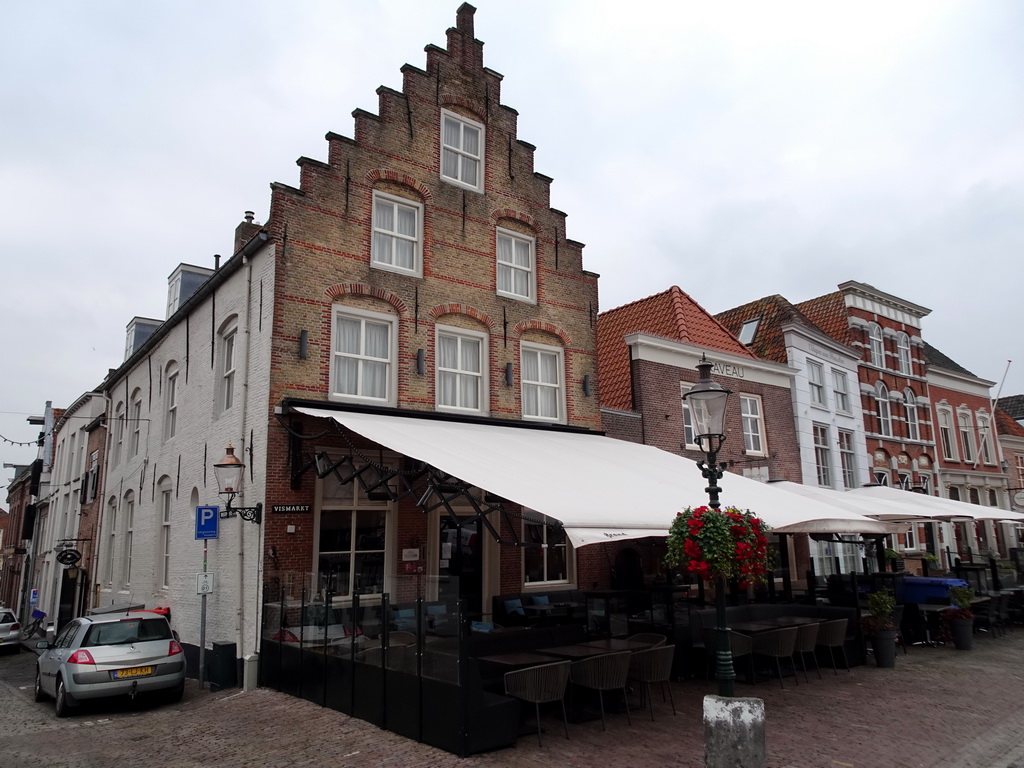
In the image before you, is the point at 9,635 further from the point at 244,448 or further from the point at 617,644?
the point at 617,644

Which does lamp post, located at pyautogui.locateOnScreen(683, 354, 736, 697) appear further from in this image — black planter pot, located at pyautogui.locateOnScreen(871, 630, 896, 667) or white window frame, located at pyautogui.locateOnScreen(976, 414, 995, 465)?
white window frame, located at pyautogui.locateOnScreen(976, 414, 995, 465)

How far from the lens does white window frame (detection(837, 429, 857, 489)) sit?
2330cm

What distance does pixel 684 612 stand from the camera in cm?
1101

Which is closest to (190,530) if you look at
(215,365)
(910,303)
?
(215,365)

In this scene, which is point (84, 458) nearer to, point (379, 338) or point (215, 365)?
point (215, 365)

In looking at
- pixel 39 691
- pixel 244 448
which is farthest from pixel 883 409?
pixel 39 691

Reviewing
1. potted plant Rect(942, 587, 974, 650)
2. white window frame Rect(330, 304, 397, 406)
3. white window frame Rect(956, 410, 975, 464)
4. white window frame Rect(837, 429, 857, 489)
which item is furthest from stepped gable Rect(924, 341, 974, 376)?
white window frame Rect(330, 304, 397, 406)

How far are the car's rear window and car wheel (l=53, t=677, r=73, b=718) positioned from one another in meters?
0.60

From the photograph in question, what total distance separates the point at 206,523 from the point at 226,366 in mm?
3258

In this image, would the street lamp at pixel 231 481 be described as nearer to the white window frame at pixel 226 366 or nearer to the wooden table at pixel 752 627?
the white window frame at pixel 226 366

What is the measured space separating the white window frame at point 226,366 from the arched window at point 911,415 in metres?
22.9

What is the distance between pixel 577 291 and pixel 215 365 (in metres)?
7.56

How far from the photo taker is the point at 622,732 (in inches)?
319

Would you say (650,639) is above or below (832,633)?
above
